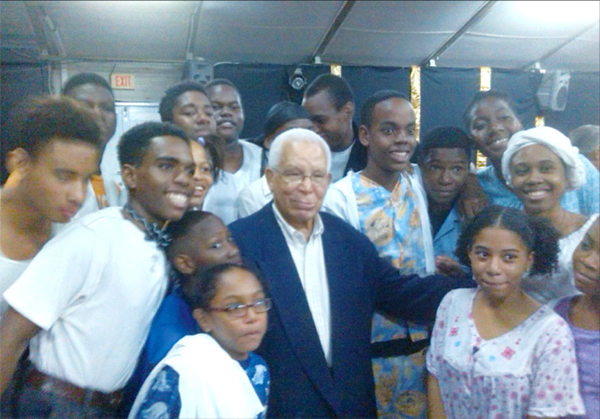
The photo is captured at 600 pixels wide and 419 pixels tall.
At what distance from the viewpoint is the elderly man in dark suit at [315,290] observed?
96 cm

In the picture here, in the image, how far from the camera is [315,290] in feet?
3.35

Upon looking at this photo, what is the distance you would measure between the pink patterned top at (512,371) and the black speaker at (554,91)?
1.57 meters

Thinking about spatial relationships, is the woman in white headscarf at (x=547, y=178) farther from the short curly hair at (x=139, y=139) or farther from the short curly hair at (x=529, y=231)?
the short curly hair at (x=139, y=139)

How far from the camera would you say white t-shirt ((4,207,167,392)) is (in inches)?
29.7

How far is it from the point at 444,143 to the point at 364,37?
0.49 m

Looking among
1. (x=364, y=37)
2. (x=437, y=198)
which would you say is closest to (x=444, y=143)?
(x=437, y=198)

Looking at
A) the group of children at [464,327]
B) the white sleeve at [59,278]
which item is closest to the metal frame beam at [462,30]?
the group of children at [464,327]

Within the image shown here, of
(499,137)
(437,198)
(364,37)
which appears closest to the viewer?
(437,198)

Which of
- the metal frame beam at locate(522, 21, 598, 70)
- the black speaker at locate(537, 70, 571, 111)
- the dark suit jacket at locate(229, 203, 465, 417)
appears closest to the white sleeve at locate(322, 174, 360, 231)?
the dark suit jacket at locate(229, 203, 465, 417)

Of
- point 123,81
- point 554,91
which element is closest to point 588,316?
point 123,81

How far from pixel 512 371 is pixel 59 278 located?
0.78 meters

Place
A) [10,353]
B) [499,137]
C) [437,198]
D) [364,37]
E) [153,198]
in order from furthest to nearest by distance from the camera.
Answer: [364,37] < [499,137] < [437,198] < [153,198] < [10,353]

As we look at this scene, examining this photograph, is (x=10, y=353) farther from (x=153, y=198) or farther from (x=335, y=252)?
(x=335, y=252)

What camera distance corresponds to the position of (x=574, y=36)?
5.28 feet
